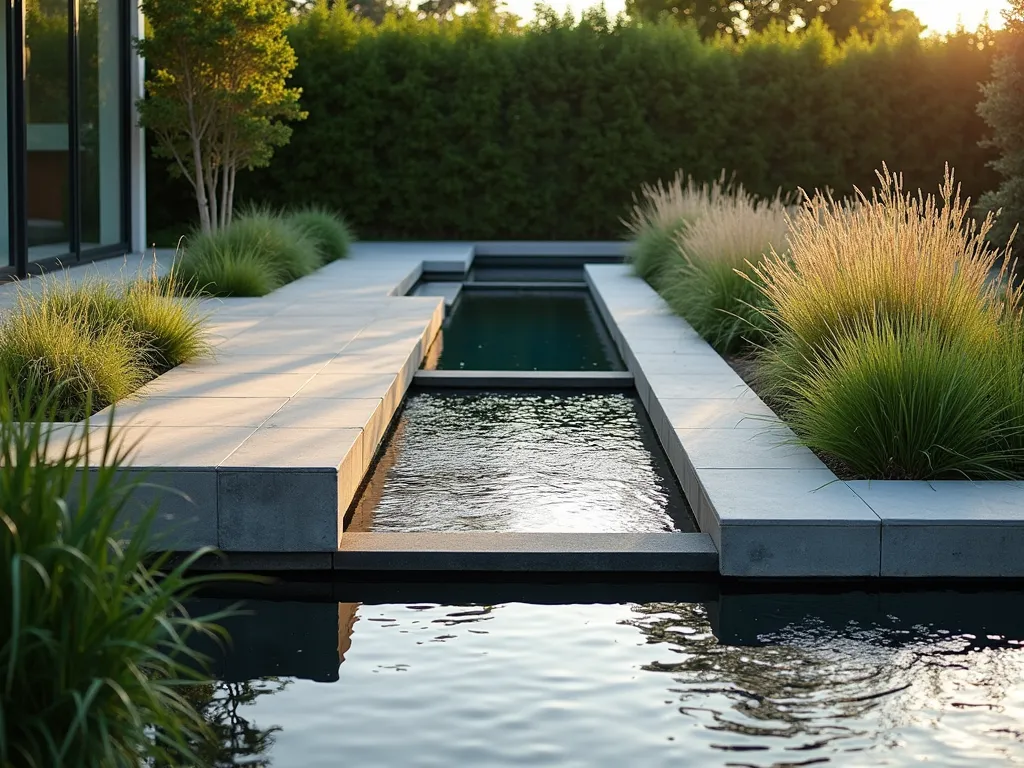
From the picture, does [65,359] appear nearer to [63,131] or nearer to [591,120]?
[63,131]

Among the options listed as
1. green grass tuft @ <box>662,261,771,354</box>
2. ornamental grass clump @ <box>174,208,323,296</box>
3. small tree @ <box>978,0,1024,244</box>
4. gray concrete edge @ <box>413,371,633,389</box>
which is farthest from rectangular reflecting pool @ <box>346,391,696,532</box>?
small tree @ <box>978,0,1024,244</box>

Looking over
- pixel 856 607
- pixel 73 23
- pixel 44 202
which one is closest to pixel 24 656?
pixel 856 607

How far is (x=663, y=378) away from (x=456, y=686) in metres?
3.56

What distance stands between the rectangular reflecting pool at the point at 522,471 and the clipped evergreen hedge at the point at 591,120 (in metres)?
10.6

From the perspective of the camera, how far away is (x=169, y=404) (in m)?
5.57

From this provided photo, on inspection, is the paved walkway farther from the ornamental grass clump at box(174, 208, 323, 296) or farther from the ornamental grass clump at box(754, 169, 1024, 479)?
the ornamental grass clump at box(754, 169, 1024, 479)

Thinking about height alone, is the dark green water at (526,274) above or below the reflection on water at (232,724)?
above

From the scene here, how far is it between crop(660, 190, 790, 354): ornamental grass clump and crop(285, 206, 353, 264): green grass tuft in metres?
4.82

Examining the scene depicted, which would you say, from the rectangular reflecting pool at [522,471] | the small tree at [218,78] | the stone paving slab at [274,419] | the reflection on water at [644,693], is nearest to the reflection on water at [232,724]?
the reflection on water at [644,693]

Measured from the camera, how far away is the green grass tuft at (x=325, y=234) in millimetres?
13539

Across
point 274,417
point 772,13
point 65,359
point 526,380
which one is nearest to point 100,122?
point 526,380

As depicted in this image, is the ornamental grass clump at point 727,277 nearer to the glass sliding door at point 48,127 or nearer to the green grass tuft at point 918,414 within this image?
the green grass tuft at point 918,414

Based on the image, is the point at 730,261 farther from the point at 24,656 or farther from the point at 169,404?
the point at 24,656

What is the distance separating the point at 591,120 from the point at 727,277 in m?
9.68
